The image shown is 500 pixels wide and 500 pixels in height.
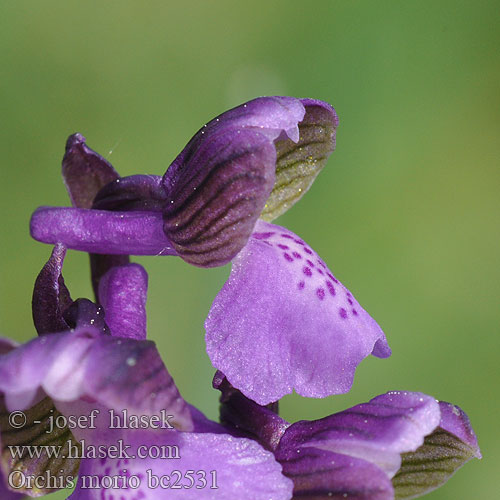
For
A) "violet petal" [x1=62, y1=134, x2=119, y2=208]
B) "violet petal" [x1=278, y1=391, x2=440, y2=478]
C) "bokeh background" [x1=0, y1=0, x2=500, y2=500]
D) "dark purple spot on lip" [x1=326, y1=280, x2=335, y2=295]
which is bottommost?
"violet petal" [x1=278, y1=391, x2=440, y2=478]

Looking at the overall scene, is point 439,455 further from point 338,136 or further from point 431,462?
point 338,136

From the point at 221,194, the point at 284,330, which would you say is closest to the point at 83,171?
the point at 221,194

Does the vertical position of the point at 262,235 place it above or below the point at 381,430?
above

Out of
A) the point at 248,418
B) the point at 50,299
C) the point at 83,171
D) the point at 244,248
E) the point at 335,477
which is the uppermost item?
the point at 83,171

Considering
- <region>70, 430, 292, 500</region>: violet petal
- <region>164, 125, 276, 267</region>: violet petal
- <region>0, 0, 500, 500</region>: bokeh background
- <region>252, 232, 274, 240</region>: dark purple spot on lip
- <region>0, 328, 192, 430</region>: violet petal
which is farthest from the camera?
<region>0, 0, 500, 500</region>: bokeh background

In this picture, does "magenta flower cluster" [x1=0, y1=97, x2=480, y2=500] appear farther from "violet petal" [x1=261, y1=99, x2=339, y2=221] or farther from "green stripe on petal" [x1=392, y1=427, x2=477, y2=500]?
"violet petal" [x1=261, y1=99, x2=339, y2=221]

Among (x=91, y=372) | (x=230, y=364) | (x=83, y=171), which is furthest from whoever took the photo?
(x=83, y=171)

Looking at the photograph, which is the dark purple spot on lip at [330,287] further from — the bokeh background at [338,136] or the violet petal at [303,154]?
the bokeh background at [338,136]

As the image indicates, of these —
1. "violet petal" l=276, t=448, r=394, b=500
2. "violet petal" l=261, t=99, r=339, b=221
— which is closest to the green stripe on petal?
"violet petal" l=276, t=448, r=394, b=500
